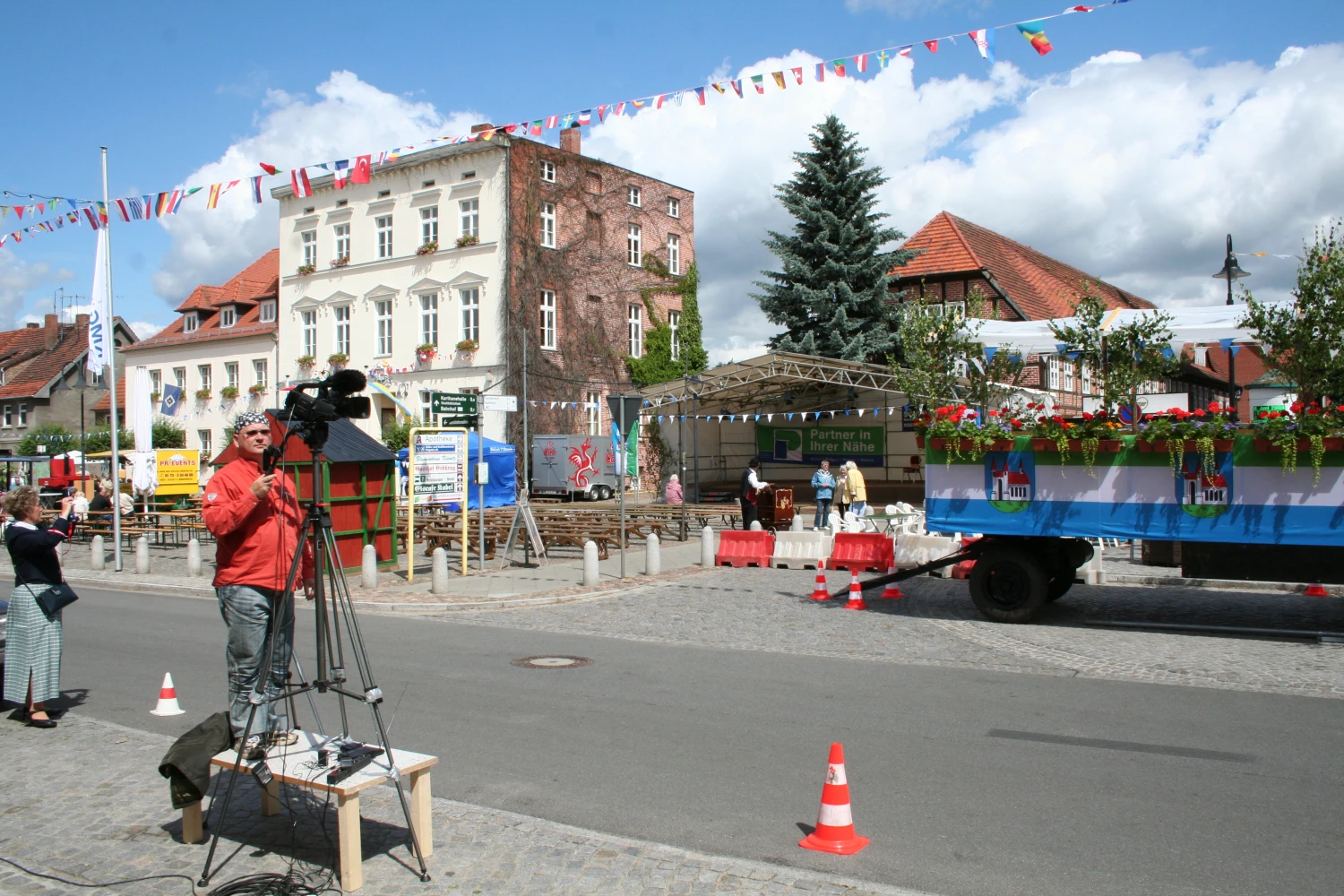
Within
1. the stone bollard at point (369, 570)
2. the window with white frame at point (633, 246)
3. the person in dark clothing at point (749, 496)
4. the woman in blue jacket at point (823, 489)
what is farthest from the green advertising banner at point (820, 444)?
the stone bollard at point (369, 570)

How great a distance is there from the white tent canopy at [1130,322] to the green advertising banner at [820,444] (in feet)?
61.9

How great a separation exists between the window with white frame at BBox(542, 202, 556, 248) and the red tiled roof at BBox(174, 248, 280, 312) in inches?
605

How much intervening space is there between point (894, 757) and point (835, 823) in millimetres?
1661

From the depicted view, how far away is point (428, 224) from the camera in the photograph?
40.8m

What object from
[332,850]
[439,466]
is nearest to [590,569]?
[439,466]

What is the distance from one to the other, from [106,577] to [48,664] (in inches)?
494

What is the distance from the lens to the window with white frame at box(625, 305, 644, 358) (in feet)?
144

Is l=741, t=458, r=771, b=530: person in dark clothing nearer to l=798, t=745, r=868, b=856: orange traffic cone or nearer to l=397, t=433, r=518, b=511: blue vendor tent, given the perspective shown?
l=397, t=433, r=518, b=511: blue vendor tent

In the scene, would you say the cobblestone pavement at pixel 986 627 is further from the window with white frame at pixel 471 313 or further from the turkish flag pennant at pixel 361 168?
the window with white frame at pixel 471 313

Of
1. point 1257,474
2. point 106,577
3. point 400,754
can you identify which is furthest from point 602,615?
point 106,577

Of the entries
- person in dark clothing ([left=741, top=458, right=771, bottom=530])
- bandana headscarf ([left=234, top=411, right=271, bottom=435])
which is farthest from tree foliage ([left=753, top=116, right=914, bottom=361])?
bandana headscarf ([left=234, top=411, right=271, bottom=435])

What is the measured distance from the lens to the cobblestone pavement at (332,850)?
14.8ft

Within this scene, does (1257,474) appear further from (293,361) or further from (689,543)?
(293,361)

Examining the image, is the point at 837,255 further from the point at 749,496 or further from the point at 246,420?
the point at 246,420
